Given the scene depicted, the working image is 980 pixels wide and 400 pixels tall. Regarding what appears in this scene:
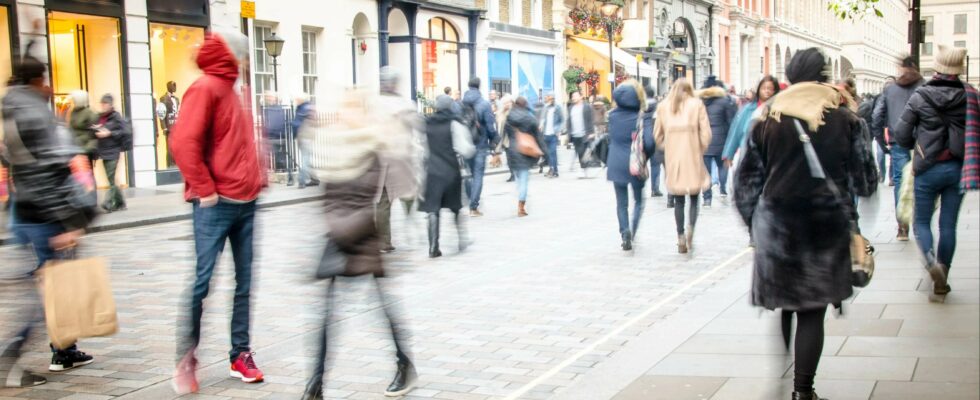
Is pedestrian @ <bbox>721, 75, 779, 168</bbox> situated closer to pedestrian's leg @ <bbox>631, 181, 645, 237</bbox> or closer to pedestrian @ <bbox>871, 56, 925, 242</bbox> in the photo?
pedestrian's leg @ <bbox>631, 181, 645, 237</bbox>

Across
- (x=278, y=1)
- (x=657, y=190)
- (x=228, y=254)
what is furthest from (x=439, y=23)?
(x=228, y=254)

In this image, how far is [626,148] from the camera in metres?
10.8

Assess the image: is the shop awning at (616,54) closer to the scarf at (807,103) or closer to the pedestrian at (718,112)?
the pedestrian at (718,112)

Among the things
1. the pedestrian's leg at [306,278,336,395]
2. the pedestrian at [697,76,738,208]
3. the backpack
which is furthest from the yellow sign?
the pedestrian's leg at [306,278,336,395]

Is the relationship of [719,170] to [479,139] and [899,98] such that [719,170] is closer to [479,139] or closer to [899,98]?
[479,139]

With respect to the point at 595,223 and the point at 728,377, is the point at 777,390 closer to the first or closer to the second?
the point at 728,377

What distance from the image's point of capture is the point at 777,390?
17.2 ft

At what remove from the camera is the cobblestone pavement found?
5.76m

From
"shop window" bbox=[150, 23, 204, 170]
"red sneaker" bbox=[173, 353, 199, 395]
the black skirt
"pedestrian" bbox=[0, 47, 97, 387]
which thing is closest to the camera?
"red sneaker" bbox=[173, 353, 199, 395]

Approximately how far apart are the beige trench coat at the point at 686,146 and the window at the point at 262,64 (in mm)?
14124

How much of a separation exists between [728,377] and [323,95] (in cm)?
246

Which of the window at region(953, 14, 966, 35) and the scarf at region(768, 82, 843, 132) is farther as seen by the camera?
the window at region(953, 14, 966, 35)

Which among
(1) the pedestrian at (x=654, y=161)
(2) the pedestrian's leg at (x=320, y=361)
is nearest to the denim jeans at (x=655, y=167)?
(1) the pedestrian at (x=654, y=161)

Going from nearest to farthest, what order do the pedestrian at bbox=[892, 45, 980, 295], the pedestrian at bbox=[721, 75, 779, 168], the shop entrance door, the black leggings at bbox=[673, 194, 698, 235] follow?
1. the pedestrian at bbox=[892, 45, 980, 295]
2. the black leggings at bbox=[673, 194, 698, 235]
3. the pedestrian at bbox=[721, 75, 779, 168]
4. the shop entrance door
